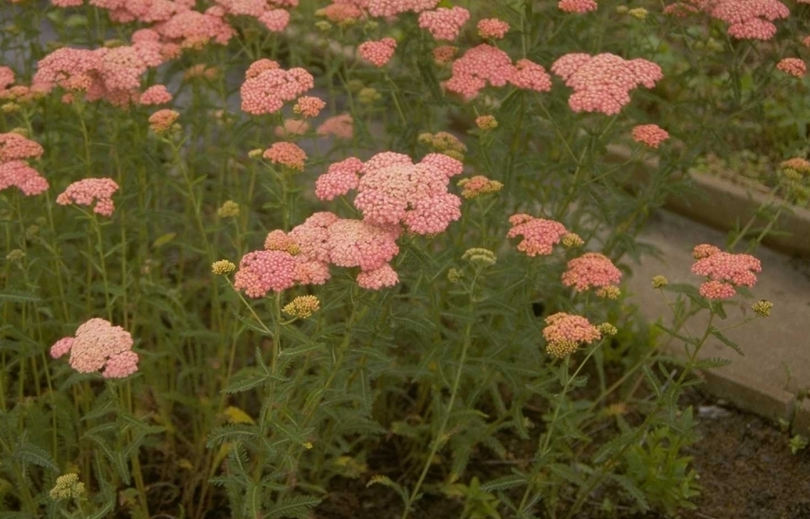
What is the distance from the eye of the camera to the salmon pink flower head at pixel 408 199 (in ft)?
8.71

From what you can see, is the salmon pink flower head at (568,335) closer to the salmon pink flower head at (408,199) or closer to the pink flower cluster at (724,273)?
the pink flower cluster at (724,273)

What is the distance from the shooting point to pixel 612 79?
335 centimetres

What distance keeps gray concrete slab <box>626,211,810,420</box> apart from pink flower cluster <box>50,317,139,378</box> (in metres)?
2.61

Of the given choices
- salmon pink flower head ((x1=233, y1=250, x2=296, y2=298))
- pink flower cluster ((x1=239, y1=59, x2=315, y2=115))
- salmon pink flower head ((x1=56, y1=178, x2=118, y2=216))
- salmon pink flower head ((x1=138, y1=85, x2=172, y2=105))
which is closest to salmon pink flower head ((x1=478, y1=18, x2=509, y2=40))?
pink flower cluster ((x1=239, y1=59, x2=315, y2=115))

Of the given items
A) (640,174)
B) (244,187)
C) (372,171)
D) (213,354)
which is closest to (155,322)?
(213,354)

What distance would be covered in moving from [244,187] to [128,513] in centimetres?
175

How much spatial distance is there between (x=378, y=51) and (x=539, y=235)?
0.99m

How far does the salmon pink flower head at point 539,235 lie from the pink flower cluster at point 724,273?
47cm

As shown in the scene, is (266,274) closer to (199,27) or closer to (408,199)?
(408,199)

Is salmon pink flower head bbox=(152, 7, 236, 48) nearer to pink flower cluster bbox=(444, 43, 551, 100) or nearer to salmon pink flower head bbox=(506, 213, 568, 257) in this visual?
pink flower cluster bbox=(444, 43, 551, 100)

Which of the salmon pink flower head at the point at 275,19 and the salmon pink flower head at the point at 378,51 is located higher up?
the salmon pink flower head at the point at 378,51

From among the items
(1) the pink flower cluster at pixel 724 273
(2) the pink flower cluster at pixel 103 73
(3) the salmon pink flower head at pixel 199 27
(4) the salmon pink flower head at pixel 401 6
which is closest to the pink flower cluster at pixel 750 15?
(1) the pink flower cluster at pixel 724 273

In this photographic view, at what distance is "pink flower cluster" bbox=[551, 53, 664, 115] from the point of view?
3.28 m

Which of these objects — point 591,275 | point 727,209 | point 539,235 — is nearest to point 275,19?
point 539,235
